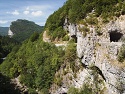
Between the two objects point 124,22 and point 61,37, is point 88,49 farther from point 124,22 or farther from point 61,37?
point 61,37

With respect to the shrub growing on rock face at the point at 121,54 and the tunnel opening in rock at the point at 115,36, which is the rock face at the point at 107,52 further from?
the shrub growing on rock face at the point at 121,54

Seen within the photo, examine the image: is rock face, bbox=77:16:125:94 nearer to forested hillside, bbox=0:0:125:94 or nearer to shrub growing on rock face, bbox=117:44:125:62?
shrub growing on rock face, bbox=117:44:125:62

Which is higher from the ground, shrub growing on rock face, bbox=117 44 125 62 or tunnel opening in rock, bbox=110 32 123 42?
tunnel opening in rock, bbox=110 32 123 42

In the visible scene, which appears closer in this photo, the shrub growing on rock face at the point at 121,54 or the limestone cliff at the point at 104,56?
the shrub growing on rock face at the point at 121,54

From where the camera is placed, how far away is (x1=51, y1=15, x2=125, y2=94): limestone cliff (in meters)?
46.4

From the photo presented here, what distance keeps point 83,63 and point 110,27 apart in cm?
1070

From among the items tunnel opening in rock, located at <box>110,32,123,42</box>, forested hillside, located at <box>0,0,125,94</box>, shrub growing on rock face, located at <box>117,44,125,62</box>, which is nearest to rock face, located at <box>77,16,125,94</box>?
tunnel opening in rock, located at <box>110,32,123,42</box>

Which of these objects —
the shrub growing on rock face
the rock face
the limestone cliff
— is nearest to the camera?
the rock face

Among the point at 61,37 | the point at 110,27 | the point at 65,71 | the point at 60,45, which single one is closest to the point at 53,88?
the point at 65,71

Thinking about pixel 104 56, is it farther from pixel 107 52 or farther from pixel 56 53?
pixel 56 53

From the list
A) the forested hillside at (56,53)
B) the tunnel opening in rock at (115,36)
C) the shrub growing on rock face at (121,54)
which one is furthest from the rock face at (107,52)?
the forested hillside at (56,53)

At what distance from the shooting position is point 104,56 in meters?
50.0

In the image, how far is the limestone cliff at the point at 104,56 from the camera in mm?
46375

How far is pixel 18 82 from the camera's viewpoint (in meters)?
85.0
